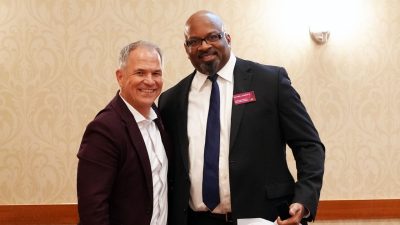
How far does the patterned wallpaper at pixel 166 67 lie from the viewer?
285 cm

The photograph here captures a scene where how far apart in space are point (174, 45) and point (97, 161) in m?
1.40

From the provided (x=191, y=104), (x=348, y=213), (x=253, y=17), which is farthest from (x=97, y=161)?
(x=348, y=213)

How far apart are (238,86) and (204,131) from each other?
239 mm

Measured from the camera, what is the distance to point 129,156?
67.6 inches

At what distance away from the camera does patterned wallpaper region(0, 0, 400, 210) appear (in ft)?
9.36

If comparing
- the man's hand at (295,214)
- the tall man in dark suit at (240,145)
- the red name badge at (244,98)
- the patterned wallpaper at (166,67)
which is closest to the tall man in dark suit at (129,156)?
the tall man in dark suit at (240,145)

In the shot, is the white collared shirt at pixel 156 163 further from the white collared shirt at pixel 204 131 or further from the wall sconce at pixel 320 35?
the wall sconce at pixel 320 35

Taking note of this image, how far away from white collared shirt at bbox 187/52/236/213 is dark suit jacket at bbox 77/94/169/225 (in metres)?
0.23

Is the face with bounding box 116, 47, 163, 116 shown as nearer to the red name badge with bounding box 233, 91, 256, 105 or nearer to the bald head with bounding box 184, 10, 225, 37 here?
the bald head with bounding box 184, 10, 225, 37

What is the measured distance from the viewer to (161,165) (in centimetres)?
183

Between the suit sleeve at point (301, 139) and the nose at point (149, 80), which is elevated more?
the nose at point (149, 80)

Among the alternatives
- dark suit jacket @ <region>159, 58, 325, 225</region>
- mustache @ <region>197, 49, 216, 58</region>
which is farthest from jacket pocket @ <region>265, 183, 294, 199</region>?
mustache @ <region>197, 49, 216, 58</region>

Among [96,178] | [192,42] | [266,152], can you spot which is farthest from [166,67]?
[96,178]

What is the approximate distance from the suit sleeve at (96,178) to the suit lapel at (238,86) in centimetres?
49
